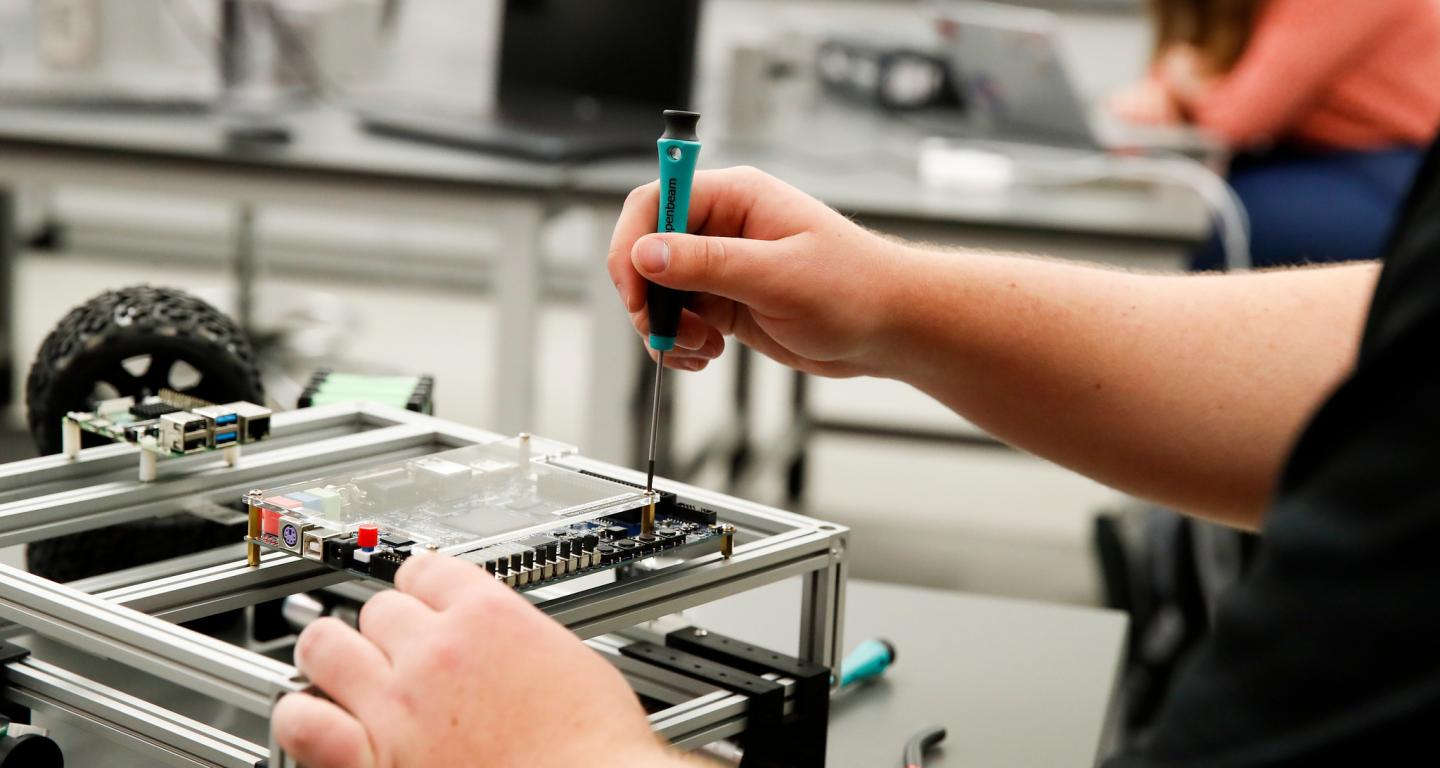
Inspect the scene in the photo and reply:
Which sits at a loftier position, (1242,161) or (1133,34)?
(1133,34)

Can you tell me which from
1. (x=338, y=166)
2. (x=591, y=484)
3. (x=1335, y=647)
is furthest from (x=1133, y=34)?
(x=1335, y=647)

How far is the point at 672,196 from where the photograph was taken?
2.63ft

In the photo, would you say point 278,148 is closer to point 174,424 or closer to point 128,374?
point 128,374

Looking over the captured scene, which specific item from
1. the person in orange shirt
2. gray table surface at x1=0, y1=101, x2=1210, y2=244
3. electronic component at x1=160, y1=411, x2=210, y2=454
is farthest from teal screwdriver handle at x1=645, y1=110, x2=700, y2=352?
the person in orange shirt

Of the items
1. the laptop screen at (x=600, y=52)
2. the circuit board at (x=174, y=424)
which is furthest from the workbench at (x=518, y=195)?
the circuit board at (x=174, y=424)

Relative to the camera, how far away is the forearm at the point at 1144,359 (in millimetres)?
973

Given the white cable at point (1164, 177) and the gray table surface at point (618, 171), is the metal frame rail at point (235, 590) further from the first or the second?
the white cable at point (1164, 177)

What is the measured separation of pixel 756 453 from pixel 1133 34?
2161 millimetres

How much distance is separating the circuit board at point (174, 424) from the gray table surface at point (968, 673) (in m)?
0.32

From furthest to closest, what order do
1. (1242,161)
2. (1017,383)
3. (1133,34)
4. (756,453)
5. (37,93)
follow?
(1133,34)
(756,453)
(1242,161)
(37,93)
(1017,383)

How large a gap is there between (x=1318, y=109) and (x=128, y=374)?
2559 millimetres

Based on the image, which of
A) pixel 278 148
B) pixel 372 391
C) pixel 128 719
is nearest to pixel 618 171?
pixel 278 148

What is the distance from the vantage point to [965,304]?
3.20 ft

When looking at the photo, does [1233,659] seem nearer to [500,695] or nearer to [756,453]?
[500,695]
